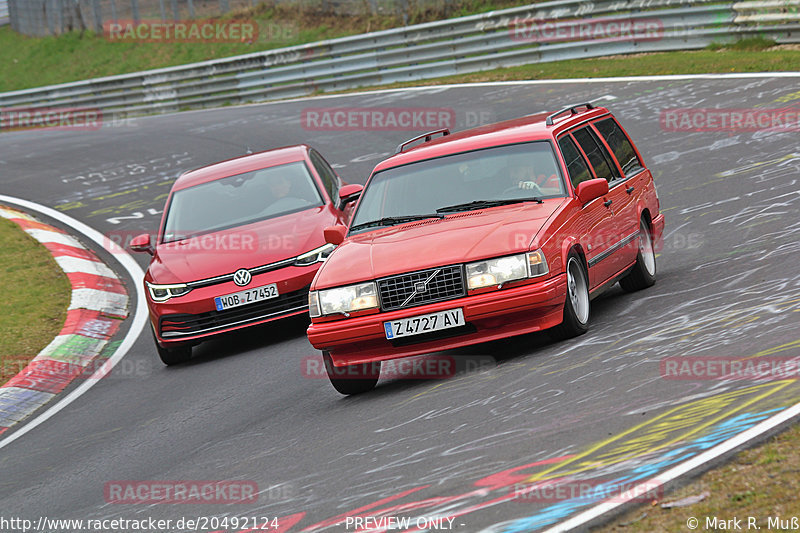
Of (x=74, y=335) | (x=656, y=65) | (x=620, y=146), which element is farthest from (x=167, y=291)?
(x=656, y=65)

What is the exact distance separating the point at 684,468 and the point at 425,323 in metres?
2.78

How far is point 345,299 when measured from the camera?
7.58 meters

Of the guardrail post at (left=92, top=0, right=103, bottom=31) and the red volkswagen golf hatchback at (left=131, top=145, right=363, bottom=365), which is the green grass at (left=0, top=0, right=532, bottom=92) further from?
the red volkswagen golf hatchback at (left=131, top=145, right=363, bottom=365)

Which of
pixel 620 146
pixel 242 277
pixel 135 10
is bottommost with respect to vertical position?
pixel 135 10

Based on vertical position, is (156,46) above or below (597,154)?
below

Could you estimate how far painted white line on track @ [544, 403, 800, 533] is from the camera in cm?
458

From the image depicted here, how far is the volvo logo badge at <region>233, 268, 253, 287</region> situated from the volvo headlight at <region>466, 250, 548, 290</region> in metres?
3.47

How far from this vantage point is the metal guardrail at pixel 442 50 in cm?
2183

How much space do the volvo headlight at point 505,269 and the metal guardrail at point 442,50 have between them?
1490 centimetres

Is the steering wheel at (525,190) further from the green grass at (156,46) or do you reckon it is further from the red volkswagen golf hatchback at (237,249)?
the green grass at (156,46)

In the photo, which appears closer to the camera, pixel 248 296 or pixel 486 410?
pixel 486 410

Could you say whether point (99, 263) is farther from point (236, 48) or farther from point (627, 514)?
point (236, 48)

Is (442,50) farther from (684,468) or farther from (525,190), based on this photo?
(684,468)

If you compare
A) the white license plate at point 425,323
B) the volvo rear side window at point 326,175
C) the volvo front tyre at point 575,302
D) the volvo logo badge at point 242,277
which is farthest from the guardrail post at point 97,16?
the white license plate at point 425,323
